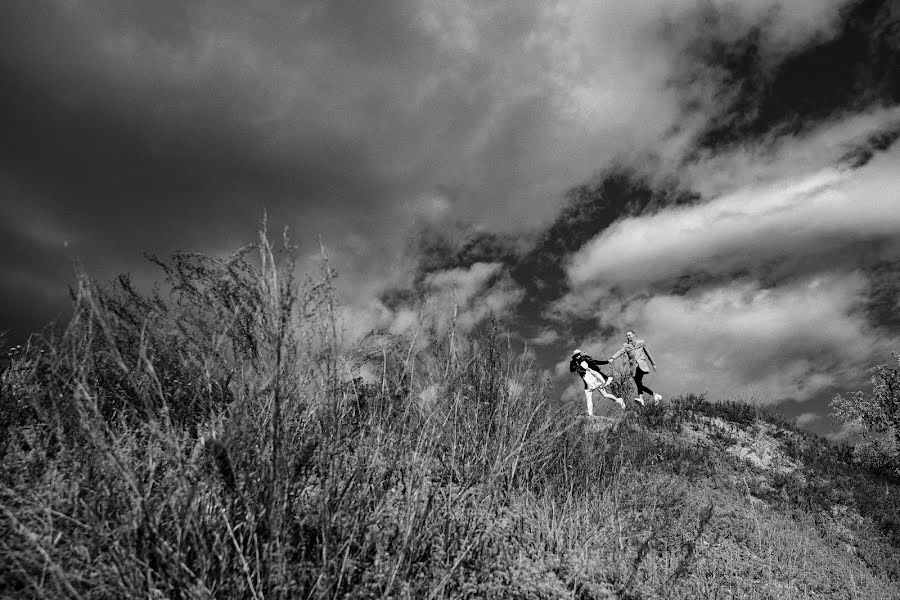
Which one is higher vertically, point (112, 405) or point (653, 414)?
point (653, 414)

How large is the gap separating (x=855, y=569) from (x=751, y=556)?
2.38m

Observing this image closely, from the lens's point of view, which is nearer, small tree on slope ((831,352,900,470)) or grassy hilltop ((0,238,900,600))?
grassy hilltop ((0,238,900,600))

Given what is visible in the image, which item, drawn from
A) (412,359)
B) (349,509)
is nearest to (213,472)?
(349,509)

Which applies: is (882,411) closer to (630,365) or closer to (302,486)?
(630,365)

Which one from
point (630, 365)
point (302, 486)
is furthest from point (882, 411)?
point (302, 486)

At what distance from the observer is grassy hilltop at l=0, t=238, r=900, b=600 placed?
2.18 metres

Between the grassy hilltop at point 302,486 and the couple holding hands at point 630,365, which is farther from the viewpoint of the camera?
the couple holding hands at point 630,365

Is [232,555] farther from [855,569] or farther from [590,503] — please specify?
[855,569]

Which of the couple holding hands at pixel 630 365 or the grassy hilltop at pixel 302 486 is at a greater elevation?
the couple holding hands at pixel 630 365

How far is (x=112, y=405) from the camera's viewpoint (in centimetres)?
393

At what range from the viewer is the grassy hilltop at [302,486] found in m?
2.18

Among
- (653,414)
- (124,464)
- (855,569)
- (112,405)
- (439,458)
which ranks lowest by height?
(855,569)

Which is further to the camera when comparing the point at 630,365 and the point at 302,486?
the point at 630,365

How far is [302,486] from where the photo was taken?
2453 millimetres
